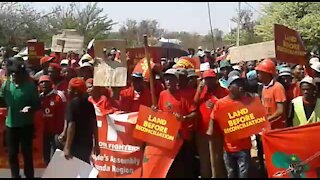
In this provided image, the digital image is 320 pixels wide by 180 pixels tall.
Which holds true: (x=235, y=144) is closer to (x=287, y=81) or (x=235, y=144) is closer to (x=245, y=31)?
(x=287, y=81)

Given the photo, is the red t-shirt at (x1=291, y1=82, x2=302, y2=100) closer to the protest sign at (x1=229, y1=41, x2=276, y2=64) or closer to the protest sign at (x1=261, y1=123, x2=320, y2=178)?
the protest sign at (x1=229, y1=41, x2=276, y2=64)

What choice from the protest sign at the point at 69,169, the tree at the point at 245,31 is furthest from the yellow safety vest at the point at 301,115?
the tree at the point at 245,31

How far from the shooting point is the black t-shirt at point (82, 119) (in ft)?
24.4

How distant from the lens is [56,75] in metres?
9.26

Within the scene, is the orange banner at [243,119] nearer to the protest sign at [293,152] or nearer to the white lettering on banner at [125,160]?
the protest sign at [293,152]

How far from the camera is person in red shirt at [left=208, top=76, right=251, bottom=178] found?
7.20 m

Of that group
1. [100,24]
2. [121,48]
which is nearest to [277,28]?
[121,48]

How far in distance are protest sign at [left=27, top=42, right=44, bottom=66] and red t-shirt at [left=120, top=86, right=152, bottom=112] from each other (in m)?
4.41

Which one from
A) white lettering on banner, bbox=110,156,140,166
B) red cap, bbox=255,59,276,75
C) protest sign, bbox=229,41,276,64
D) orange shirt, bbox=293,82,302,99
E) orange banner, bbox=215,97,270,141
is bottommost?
white lettering on banner, bbox=110,156,140,166

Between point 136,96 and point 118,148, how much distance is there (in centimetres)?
82

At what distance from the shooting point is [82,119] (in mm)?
7508

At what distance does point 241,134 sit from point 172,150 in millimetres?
914

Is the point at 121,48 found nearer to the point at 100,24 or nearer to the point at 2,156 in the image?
the point at 2,156

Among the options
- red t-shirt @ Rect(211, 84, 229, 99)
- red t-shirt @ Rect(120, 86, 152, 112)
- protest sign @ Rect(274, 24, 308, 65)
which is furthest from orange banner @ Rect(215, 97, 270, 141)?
protest sign @ Rect(274, 24, 308, 65)
